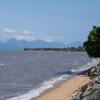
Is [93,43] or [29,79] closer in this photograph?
[29,79]

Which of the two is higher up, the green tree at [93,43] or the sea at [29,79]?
the green tree at [93,43]

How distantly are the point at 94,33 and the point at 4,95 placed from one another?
3198 cm

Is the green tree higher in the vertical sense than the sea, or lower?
higher

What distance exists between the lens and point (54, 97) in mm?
32250

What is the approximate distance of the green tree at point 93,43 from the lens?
6242 centimetres

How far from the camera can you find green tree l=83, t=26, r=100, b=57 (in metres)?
62.4

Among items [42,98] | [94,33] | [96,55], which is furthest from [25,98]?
[94,33]

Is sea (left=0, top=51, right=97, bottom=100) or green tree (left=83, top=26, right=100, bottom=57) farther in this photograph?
green tree (left=83, top=26, right=100, bottom=57)

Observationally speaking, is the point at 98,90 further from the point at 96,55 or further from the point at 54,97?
the point at 96,55

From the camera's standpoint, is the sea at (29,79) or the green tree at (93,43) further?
the green tree at (93,43)

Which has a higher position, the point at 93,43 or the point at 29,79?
the point at 93,43

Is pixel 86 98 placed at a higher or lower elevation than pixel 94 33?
lower

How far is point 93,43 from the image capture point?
210 feet

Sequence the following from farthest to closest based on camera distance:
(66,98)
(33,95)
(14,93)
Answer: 1. (14,93)
2. (33,95)
3. (66,98)
